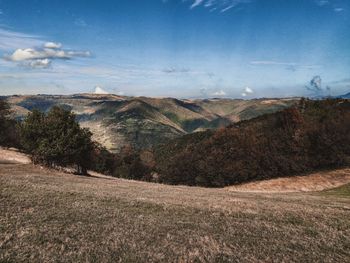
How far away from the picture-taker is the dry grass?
6031 centimetres

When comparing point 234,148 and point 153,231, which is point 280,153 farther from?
point 153,231

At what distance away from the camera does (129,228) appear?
61.7 ft

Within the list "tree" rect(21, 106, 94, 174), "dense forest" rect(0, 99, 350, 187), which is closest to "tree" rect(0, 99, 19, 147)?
"dense forest" rect(0, 99, 350, 187)

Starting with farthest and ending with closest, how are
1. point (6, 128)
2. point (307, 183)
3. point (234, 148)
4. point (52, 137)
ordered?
point (6, 128), point (234, 148), point (52, 137), point (307, 183)

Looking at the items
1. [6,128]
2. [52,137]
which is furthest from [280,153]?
[6,128]

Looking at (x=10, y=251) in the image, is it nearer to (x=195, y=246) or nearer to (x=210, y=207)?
(x=195, y=246)

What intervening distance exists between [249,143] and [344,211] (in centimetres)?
6493

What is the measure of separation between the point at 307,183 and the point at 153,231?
51220mm

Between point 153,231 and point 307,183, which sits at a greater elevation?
point 153,231

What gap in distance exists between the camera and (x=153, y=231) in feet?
61.4

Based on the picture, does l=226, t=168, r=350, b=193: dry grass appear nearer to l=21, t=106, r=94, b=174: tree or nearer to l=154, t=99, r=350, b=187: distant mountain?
l=154, t=99, r=350, b=187: distant mountain

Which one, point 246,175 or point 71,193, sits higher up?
point 71,193

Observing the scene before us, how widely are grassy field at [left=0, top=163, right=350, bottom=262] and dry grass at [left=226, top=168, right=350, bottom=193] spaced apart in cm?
3618

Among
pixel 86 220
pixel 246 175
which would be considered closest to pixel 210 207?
pixel 86 220
